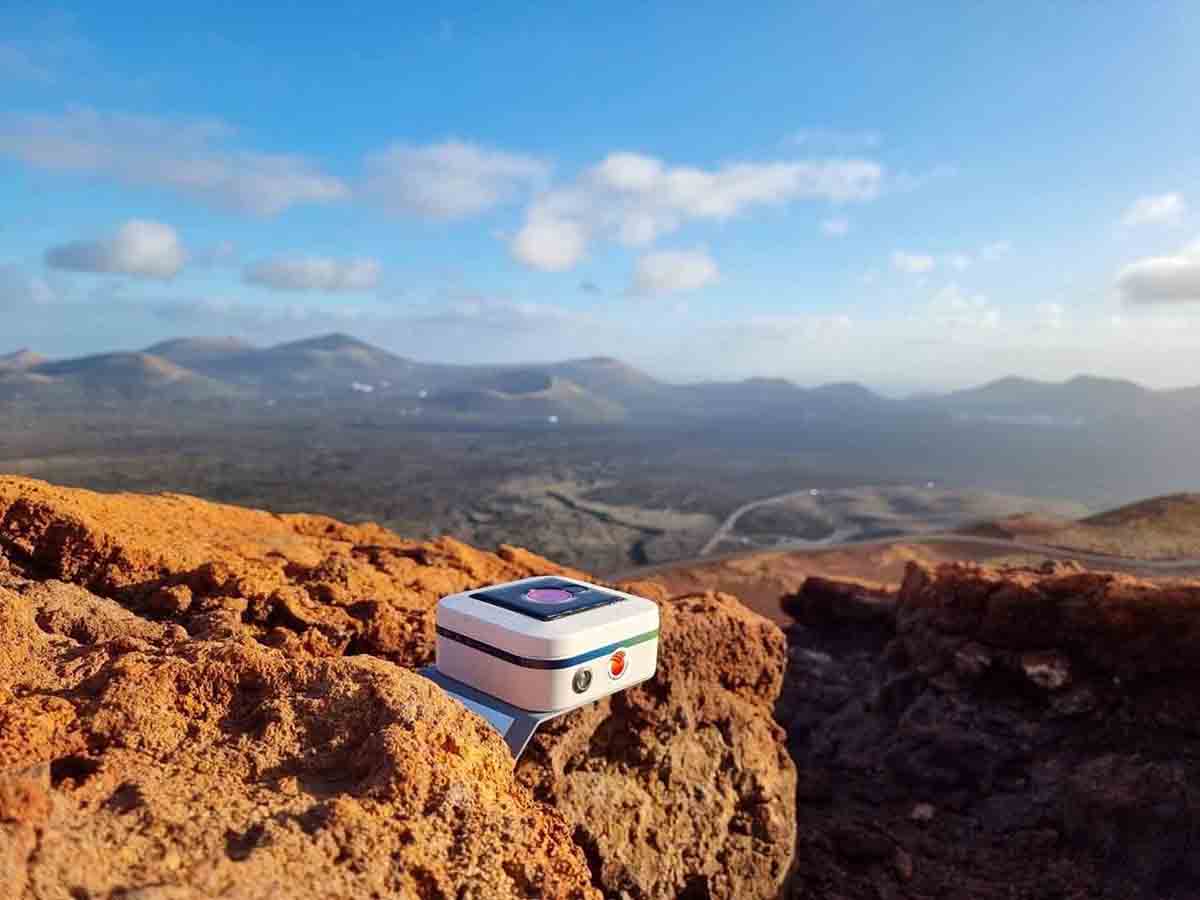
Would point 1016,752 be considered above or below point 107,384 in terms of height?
below

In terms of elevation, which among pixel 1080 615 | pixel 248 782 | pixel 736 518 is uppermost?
pixel 248 782

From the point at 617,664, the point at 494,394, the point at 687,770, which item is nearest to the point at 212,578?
the point at 617,664

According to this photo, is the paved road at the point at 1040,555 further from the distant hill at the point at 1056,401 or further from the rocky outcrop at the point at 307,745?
the distant hill at the point at 1056,401

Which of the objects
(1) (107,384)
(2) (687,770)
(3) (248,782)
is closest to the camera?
(3) (248,782)

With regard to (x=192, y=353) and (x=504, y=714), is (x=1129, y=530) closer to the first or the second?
(x=504, y=714)

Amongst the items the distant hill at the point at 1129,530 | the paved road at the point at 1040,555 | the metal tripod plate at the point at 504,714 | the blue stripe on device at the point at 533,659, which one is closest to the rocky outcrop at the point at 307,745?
the metal tripod plate at the point at 504,714
